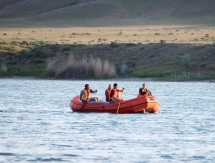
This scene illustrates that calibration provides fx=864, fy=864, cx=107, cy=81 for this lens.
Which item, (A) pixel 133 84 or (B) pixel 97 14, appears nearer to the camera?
(A) pixel 133 84

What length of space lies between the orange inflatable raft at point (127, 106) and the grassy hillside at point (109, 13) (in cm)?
9953

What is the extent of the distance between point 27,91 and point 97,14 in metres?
99.0

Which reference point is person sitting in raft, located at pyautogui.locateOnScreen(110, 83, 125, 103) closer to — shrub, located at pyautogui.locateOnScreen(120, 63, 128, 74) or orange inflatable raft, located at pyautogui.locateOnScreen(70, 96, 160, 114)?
orange inflatable raft, located at pyautogui.locateOnScreen(70, 96, 160, 114)

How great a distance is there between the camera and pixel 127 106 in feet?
120

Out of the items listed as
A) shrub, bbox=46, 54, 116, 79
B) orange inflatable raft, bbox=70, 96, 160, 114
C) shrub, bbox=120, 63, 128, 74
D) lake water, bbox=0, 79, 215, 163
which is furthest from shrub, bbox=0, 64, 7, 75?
orange inflatable raft, bbox=70, 96, 160, 114

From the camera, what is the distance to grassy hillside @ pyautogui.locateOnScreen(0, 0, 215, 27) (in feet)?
467

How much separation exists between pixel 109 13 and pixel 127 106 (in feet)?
383

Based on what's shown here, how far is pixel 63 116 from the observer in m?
35.8

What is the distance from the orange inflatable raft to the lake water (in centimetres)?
33

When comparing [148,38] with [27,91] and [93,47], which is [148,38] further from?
[27,91]

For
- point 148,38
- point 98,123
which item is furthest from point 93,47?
point 98,123

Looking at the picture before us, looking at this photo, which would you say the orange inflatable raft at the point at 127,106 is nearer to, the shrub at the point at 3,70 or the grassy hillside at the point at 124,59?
the grassy hillside at the point at 124,59

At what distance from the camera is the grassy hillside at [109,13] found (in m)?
142

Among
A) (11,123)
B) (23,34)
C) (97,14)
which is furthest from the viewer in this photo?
(97,14)
